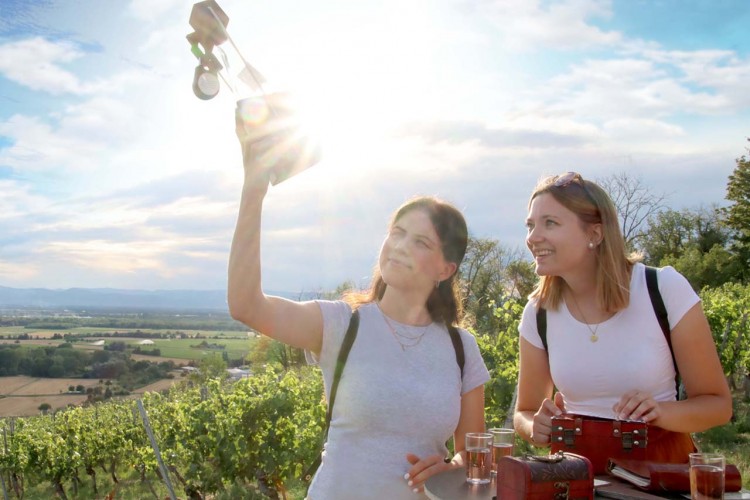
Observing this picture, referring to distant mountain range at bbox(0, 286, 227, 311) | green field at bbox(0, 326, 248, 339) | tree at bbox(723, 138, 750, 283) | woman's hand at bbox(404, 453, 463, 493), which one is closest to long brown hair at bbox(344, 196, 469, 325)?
woman's hand at bbox(404, 453, 463, 493)

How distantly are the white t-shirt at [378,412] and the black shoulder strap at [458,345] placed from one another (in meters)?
0.07

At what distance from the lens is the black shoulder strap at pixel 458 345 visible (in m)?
2.45

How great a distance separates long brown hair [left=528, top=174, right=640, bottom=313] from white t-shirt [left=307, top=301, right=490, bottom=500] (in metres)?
0.66

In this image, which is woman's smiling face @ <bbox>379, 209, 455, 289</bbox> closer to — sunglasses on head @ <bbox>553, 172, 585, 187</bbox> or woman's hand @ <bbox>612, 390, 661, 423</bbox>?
sunglasses on head @ <bbox>553, 172, 585, 187</bbox>

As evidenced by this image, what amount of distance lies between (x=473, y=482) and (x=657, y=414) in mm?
654

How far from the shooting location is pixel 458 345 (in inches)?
97.6

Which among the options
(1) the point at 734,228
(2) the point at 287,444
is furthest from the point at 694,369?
(1) the point at 734,228

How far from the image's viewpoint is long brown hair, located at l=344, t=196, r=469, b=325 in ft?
8.21

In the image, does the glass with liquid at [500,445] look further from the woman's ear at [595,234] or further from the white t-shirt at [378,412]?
the woman's ear at [595,234]

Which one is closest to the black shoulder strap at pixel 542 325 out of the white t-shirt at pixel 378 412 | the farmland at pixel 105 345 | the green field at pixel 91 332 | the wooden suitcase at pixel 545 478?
the white t-shirt at pixel 378 412

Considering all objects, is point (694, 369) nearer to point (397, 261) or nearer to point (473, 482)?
point (473, 482)

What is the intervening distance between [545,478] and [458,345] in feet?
2.71

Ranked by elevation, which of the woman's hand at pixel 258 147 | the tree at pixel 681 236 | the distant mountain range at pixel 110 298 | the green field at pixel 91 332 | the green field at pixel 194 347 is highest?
the tree at pixel 681 236

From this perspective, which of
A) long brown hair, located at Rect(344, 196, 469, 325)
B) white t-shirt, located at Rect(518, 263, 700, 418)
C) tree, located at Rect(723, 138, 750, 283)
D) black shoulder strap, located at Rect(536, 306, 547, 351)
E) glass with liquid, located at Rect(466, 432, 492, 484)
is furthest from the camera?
tree, located at Rect(723, 138, 750, 283)
